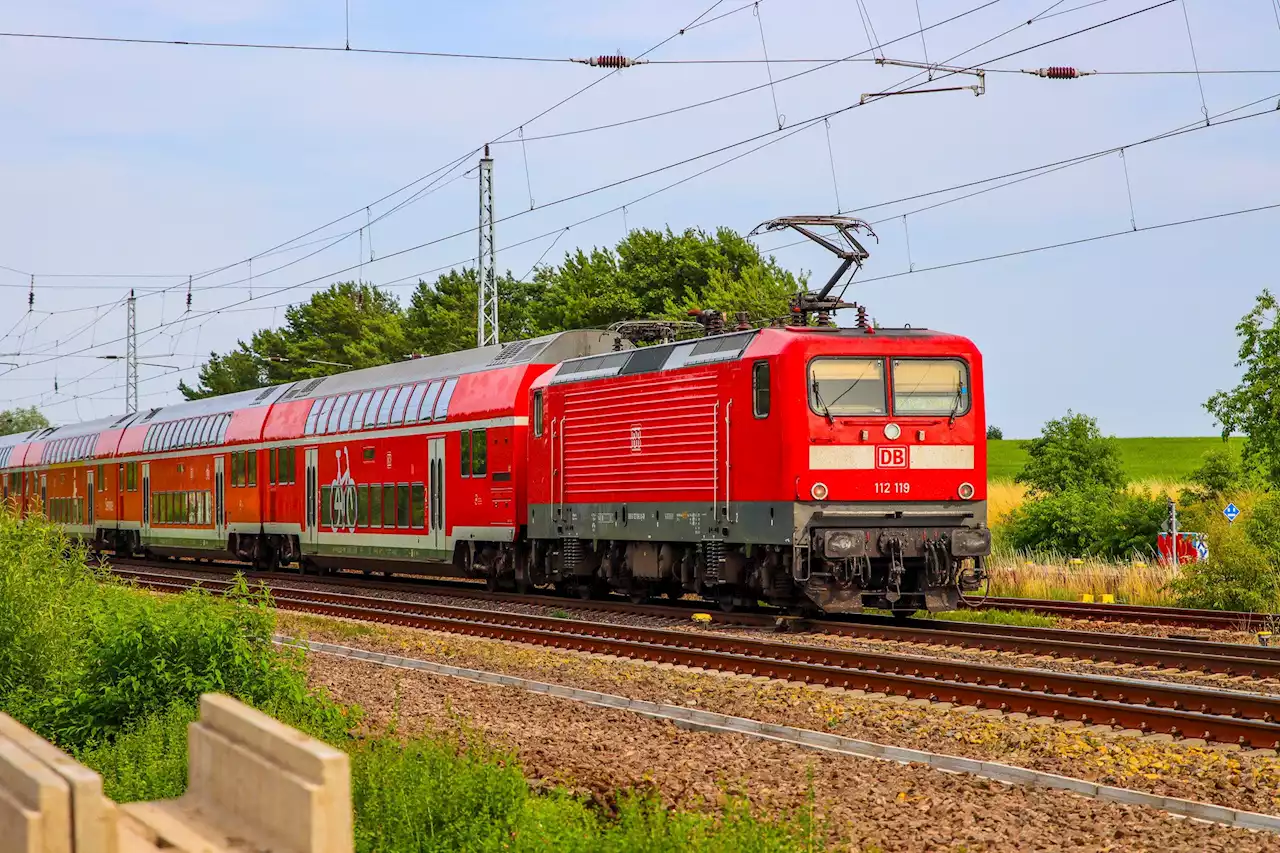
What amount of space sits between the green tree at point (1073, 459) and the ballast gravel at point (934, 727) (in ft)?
106

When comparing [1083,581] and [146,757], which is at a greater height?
[1083,581]

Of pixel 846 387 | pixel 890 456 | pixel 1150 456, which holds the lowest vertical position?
pixel 890 456

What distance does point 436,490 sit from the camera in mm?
26469

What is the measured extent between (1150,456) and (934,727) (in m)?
80.1

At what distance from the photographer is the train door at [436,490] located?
26297 millimetres

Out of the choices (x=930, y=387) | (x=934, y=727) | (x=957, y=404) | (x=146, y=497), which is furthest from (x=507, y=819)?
(x=146, y=497)

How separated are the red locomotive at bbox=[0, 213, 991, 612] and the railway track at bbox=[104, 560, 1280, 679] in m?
0.44

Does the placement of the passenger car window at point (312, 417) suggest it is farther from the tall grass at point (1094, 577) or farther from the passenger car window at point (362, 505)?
the tall grass at point (1094, 577)

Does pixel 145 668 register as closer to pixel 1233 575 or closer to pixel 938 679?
pixel 938 679

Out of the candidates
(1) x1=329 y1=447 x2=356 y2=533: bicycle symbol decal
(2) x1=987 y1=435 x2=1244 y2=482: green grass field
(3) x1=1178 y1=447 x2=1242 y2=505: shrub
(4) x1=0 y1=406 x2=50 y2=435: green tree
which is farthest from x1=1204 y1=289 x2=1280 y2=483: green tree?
(4) x1=0 y1=406 x2=50 y2=435: green tree

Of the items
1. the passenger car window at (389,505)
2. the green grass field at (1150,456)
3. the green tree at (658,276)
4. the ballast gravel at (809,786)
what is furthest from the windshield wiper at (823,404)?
the green grass field at (1150,456)

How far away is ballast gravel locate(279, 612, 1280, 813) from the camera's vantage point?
29.8ft

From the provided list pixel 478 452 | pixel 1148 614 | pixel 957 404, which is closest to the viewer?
pixel 957 404

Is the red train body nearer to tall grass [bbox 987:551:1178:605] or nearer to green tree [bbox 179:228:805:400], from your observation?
tall grass [bbox 987:551:1178:605]
